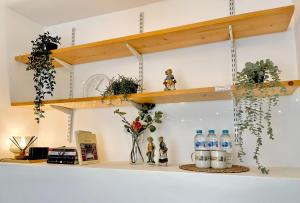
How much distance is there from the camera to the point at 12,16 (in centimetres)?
213

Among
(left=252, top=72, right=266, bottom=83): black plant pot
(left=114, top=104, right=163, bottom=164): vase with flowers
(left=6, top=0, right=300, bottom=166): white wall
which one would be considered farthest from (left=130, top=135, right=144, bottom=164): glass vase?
(left=252, top=72, right=266, bottom=83): black plant pot

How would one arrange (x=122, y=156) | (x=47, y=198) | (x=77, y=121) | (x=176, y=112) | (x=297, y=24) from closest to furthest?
(x=297, y=24), (x=47, y=198), (x=176, y=112), (x=122, y=156), (x=77, y=121)

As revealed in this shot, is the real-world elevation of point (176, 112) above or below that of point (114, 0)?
below

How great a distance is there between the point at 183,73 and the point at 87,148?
84cm

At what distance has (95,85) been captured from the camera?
2.12m

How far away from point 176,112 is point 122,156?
52 cm

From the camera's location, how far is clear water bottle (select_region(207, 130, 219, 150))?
1511 millimetres

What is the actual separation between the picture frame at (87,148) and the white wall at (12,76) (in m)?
0.63

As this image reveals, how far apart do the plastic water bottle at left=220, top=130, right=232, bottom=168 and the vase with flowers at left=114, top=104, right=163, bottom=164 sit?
43cm

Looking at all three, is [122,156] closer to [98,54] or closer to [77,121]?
[77,121]

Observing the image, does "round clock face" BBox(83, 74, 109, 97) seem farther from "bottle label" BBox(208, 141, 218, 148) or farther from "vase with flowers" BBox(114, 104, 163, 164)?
"bottle label" BBox(208, 141, 218, 148)

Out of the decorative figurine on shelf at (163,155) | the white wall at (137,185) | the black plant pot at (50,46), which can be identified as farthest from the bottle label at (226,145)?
the black plant pot at (50,46)

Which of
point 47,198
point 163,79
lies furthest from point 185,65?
point 47,198

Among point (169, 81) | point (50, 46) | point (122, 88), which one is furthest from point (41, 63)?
point (169, 81)
